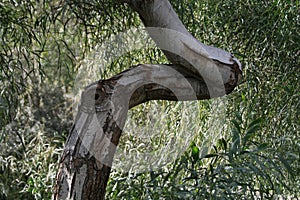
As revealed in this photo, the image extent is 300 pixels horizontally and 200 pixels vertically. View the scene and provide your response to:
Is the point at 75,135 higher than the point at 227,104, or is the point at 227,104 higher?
the point at 227,104

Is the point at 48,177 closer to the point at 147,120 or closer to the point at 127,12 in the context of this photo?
the point at 147,120

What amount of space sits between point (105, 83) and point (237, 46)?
0.81 meters

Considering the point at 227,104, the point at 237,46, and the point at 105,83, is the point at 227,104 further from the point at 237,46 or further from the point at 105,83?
the point at 105,83

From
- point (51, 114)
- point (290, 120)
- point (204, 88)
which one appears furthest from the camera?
point (51, 114)

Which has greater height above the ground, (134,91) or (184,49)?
(184,49)

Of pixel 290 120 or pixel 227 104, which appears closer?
pixel 290 120

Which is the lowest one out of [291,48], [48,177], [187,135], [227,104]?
[48,177]

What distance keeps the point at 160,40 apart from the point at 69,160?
0.35 m

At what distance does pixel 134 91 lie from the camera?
4.04 feet

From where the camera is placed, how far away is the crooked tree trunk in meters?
1.19

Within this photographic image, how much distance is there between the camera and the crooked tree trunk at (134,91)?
1190 millimetres

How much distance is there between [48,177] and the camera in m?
2.03

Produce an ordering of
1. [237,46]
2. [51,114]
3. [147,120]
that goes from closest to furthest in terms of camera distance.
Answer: [237,46]
[147,120]
[51,114]

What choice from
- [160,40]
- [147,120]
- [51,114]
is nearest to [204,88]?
[160,40]
